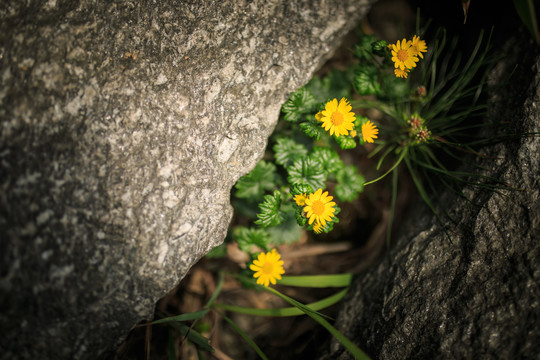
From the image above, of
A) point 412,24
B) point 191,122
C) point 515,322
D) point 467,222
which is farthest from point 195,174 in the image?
point 412,24

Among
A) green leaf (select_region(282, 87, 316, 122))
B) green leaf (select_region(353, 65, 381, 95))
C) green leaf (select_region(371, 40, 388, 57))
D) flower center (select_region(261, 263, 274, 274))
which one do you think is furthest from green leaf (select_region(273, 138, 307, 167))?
green leaf (select_region(371, 40, 388, 57))

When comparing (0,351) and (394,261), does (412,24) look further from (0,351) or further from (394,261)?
(0,351)

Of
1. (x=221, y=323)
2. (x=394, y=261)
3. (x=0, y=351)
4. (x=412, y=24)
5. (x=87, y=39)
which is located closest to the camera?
(x=0, y=351)

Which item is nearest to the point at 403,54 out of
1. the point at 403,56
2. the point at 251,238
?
the point at 403,56

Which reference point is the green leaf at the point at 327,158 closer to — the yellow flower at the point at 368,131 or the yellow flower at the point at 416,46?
the yellow flower at the point at 368,131

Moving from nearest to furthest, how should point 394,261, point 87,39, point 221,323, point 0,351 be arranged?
point 0,351 → point 87,39 → point 394,261 → point 221,323

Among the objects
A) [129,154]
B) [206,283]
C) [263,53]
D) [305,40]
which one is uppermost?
[305,40]

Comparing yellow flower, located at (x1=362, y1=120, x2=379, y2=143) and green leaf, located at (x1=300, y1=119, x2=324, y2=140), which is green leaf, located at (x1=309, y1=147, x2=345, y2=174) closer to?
green leaf, located at (x1=300, y1=119, x2=324, y2=140)
